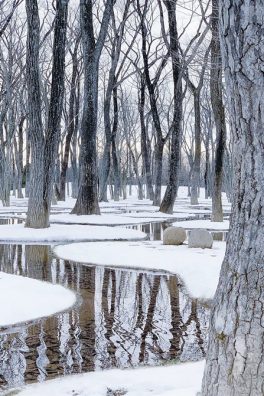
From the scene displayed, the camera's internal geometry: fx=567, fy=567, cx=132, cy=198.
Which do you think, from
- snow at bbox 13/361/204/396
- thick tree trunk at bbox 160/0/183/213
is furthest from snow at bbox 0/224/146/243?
snow at bbox 13/361/204/396

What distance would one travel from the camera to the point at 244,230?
2.89 metres

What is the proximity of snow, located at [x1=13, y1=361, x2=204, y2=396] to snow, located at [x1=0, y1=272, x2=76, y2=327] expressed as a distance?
201 centimetres

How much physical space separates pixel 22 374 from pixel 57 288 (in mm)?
3527

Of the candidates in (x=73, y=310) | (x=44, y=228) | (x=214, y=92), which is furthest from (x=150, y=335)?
(x=214, y=92)

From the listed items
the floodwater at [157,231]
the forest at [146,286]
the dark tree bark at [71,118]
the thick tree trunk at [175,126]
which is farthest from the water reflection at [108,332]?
the dark tree bark at [71,118]

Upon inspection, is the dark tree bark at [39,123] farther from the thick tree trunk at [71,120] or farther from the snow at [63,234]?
the thick tree trunk at [71,120]

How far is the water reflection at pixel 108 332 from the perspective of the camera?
4.91 m

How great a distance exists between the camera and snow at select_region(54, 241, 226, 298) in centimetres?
864

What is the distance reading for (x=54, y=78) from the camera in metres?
15.6

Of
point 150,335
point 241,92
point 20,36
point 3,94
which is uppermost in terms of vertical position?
point 20,36

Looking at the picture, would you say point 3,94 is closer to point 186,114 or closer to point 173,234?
point 173,234

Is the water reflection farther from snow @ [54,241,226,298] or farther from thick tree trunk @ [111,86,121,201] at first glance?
thick tree trunk @ [111,86,121,201]

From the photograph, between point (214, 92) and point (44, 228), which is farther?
point (214, 92)

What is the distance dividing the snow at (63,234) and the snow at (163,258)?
1503 mm
